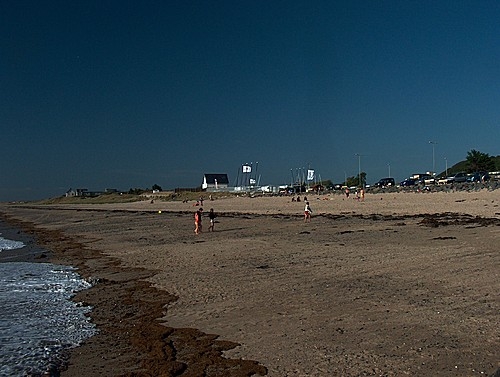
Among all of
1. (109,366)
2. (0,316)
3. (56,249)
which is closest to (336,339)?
(109,366)

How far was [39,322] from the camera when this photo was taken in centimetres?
884

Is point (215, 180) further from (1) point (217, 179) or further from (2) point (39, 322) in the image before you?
(2) point (39, 322)

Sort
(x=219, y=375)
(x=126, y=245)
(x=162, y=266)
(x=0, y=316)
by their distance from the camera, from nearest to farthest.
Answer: (x=219, y=375) < (x=0, y=316) < (x=162, y=266) < (x=126, y=245)

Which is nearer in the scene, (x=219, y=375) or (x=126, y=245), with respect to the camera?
(x=219, y=375)

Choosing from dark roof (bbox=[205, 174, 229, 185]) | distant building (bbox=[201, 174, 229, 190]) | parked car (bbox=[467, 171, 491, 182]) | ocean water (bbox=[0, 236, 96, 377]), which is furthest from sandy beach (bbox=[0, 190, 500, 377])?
dark roof (bbox=[205, 174, 229, 185])

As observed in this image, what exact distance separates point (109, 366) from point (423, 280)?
634cm

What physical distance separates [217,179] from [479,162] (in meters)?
60.0

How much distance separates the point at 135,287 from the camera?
11.7 metres

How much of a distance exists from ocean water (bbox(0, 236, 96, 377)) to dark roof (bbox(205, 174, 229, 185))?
352ft

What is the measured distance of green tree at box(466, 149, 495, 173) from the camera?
81.4 meters

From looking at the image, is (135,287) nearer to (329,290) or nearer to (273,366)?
(329,290)

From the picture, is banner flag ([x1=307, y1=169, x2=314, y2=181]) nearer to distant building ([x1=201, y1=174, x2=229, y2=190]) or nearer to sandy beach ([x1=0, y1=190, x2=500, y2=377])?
distant building ([x1=201, y1=174, x2=229, y2=190])

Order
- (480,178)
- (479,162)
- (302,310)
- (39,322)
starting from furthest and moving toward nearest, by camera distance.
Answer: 1. (479,162)
2. (480,178)
3. (39,322)
4. (302,310)

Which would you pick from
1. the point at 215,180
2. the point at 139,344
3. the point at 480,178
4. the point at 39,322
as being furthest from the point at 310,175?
the point at 139,344
